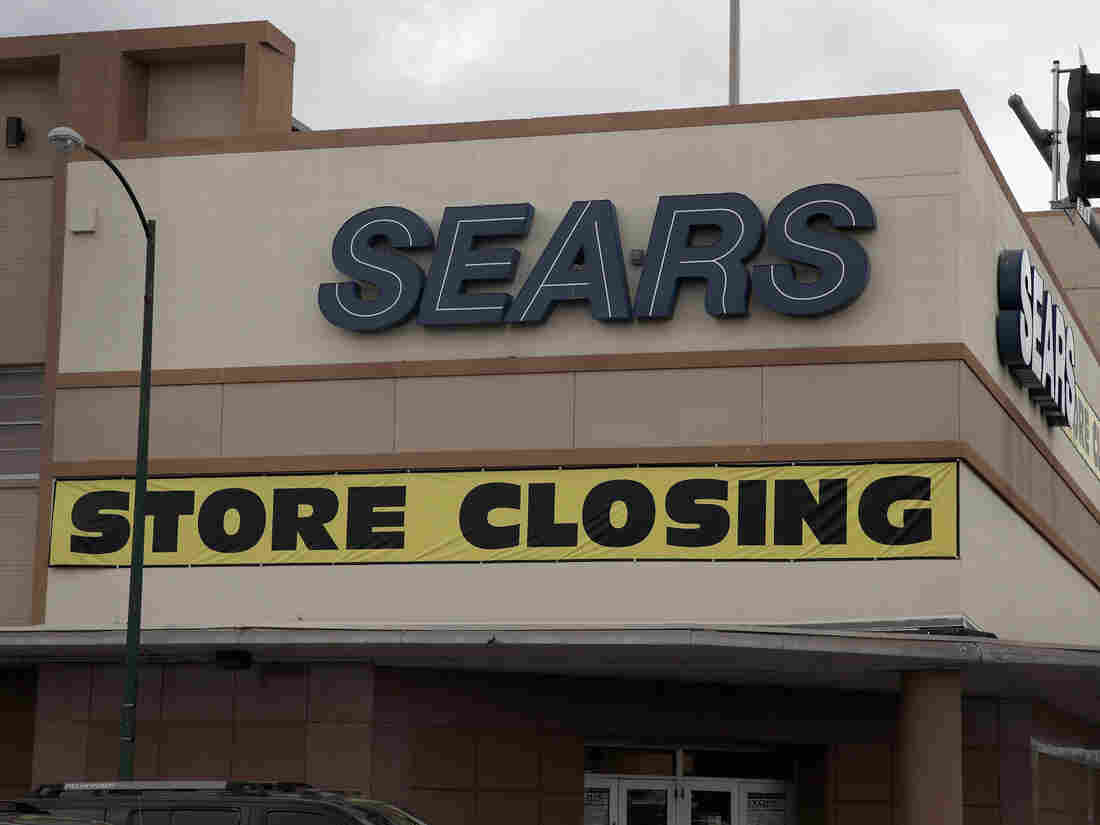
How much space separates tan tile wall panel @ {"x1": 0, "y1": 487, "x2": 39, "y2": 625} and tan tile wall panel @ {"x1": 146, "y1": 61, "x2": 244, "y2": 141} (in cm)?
587

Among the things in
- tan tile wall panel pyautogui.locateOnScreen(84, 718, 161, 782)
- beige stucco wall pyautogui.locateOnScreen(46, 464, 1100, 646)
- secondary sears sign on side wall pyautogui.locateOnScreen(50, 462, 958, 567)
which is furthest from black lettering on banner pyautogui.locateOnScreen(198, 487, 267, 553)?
tan tile wall panel pyautogui.locateOnScreen(84, 718, 161, 782)

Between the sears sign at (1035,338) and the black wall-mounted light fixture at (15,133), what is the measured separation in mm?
14731

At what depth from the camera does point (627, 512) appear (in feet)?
88.4

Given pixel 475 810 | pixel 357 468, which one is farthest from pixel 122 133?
pixel 475 810

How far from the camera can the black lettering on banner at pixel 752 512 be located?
87.1ft

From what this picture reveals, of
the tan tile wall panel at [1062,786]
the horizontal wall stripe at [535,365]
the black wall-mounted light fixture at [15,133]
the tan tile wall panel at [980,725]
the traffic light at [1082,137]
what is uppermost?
the black wall-mounted light fixture at [15,133]

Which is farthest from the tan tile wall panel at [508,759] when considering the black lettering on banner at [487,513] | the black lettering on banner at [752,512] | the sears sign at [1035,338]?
the sears sign at [1035,338]

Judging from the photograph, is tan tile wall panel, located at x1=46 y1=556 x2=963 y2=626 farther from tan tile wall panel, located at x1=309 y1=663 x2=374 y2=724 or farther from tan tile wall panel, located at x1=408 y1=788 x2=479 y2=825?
tan tile wall panel, located at x1=408 y1=788 x2=479 y2=825

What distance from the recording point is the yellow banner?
35.9 meters

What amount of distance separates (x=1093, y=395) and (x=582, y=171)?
15.8 m

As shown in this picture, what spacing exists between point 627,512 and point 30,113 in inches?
450

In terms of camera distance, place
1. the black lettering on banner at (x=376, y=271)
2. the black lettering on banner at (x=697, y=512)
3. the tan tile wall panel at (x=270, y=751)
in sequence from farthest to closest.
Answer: the black lettering on banner at (x=376, y=271)
the tan tile wall panel at (x=270, y=751)
the black lettering on banner at (x=697, y=512)

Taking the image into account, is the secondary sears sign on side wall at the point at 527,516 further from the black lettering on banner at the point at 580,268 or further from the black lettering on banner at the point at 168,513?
the black lettering on banner at the point at 580,268

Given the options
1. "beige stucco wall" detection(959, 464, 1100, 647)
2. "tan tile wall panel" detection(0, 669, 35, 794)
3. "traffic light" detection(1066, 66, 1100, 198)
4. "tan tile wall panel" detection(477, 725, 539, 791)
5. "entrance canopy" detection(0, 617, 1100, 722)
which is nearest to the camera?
"traffic light" detection(1066, 66, 1100, 198)
